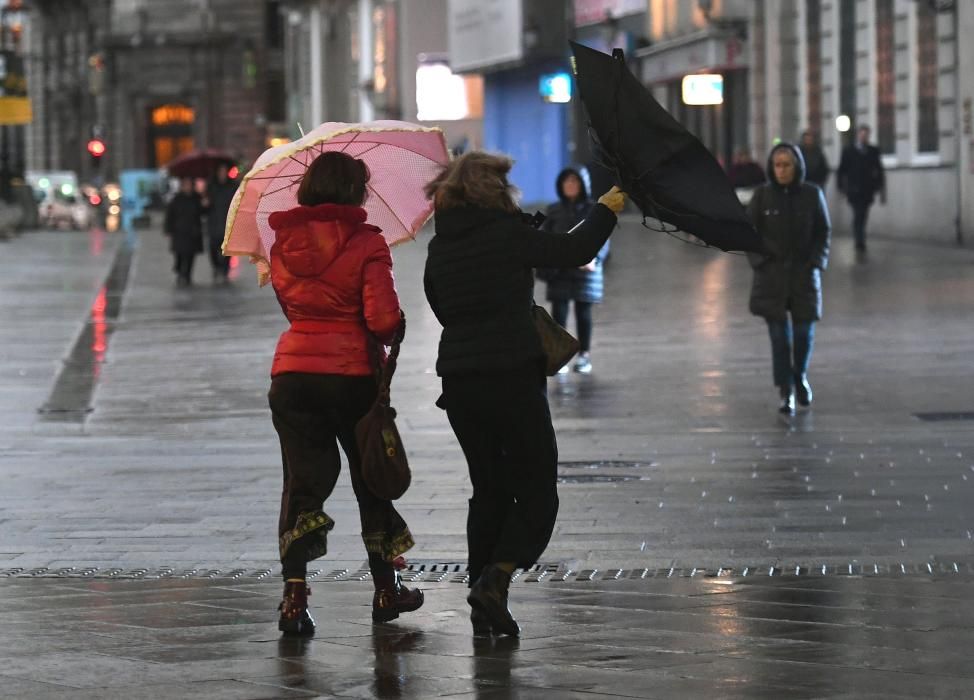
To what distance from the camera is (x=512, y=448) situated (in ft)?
24.7

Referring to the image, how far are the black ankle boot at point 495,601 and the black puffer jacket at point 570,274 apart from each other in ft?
32.5

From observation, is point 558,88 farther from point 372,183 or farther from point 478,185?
point 478,185

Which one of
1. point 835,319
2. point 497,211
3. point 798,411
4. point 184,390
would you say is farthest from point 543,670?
point 835,319

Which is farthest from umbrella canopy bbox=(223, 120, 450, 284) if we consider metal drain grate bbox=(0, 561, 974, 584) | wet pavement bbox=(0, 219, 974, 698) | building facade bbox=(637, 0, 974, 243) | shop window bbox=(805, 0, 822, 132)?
shop window bbox=(805, 0, 822, 132)

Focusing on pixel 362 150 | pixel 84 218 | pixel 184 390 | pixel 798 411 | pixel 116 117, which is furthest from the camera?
pixel 116 117

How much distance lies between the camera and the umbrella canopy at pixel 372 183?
8.30m

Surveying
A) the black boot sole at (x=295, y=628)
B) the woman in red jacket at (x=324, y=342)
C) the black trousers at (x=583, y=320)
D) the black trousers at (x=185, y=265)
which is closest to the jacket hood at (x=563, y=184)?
the black trousers at (x=583, y=320)

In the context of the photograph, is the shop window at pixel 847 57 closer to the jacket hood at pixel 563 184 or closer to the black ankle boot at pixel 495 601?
the jacket hood at pixel 563 184

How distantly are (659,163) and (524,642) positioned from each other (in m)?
1.64

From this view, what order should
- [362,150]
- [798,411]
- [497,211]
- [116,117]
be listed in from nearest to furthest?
[497,211] → [362,150] → [798,411] → [116,117]

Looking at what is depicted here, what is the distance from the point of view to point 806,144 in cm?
3334

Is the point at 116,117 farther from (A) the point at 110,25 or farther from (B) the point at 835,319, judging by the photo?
(B) the point at 835,319

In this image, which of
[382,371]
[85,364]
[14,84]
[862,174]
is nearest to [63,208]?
[14,84]

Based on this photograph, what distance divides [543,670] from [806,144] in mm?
27256
